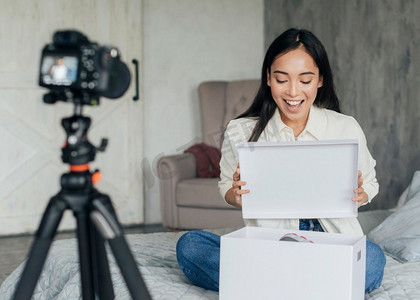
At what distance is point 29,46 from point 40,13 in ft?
0.75

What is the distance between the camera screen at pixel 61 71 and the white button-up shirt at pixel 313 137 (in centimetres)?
90

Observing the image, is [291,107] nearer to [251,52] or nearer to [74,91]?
[74,91]

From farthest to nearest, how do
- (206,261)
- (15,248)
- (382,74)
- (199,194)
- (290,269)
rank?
(199,194) → (15,248) → (382,74) → (206,261) → (290,269)

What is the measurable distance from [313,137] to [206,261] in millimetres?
496

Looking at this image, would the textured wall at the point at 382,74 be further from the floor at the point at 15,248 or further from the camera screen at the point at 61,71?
the camera screen at the point at 61,71

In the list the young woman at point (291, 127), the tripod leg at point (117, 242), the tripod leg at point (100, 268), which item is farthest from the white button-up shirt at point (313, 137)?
the tripod leg at point (117, 242)

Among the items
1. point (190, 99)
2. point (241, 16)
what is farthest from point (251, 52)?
point (190, 99)

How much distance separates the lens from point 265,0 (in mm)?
5176

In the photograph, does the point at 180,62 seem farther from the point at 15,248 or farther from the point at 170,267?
the point at 170,267

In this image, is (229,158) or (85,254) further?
(229,158)

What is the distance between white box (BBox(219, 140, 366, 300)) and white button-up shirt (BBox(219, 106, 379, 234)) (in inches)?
5.2

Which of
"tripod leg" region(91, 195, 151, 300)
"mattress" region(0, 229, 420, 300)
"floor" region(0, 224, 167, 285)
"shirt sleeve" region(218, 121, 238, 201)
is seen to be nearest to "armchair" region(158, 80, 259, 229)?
"floor" region(0, 224, 167, 285)

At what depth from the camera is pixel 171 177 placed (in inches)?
169

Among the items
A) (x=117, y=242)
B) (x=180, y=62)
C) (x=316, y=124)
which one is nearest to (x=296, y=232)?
(x=316, y=124)
